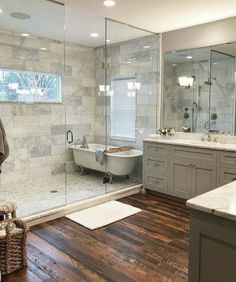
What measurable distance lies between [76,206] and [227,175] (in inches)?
81.8

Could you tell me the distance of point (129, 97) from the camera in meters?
5.35

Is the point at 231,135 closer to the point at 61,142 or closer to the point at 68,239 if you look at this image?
the point at 68,239

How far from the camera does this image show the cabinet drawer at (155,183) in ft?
14.4

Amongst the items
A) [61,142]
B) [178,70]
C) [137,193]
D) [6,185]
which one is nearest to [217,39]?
[178,70]

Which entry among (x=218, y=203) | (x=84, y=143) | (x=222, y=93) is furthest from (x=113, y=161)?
(x=218, y=203)

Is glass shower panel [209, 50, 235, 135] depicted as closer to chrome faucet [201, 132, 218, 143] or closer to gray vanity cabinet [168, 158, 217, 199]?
chrome faucet [201, 132, 218, 143]

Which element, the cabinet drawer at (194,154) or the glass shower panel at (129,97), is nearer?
the cabinet drawer at (194,154)

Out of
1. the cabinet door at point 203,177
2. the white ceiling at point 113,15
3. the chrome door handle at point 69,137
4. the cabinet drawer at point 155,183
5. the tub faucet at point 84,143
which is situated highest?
the white ceiling at point 113,15

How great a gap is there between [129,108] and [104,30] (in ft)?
4.94

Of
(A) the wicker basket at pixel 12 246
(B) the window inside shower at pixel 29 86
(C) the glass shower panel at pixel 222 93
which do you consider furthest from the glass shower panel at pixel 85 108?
(A) the wicker basket at pixel 12 246

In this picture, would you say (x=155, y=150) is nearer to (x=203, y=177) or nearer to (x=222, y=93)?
(x=203, y=177)

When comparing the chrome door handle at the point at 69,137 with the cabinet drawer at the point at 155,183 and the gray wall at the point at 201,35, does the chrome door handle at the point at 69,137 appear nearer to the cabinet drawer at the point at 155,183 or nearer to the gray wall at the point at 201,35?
the cabinet drawer at the point at 155,183

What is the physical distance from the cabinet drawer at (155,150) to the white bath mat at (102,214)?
0.96 m

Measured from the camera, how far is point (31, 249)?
9.18 ft
